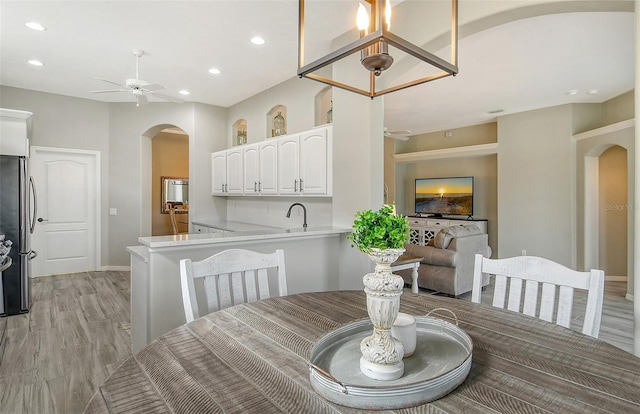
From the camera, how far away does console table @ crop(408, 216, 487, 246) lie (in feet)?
24.6

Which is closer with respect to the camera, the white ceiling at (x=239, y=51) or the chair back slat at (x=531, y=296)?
the chair back slat at (x=531, y=296)

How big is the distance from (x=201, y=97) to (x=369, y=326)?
210 inches

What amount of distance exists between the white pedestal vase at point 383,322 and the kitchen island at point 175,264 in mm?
1851

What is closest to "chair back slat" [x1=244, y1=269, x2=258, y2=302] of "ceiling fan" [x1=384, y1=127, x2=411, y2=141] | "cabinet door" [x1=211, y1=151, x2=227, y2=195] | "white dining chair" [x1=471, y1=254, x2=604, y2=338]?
"white dining chair" [x1=471, y1=254, x2=604, y2=338]

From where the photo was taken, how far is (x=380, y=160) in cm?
329

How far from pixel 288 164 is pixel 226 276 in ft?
9.00

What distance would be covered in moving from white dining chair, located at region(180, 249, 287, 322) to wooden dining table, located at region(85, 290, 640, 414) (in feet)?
0.66

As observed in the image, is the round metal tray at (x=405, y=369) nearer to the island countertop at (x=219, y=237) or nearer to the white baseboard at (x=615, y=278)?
the island countertop at (x=219, y=237)

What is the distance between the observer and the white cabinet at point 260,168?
15.1ft

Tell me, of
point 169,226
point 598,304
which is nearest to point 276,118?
point 169,226

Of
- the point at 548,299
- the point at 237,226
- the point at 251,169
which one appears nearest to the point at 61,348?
the point at 237,226

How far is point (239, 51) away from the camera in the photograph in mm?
3896

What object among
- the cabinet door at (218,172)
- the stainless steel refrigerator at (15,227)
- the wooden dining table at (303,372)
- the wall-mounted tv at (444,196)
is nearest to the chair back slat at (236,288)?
the wooden dining table at (303,372)

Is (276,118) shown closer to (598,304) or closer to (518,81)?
(518,81)
